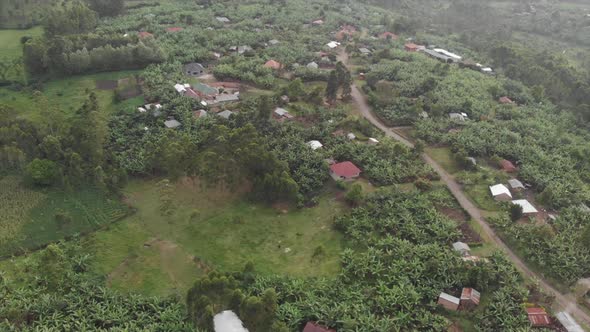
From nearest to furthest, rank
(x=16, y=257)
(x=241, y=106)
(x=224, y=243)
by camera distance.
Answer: (x=16, y=257)
(x=224, y=243)
(x=241, y=106)

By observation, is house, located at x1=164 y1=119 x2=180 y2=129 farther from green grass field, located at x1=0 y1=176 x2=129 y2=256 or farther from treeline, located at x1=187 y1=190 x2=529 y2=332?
treeline, located at x1=187 y1=190 x2=529 y2=332

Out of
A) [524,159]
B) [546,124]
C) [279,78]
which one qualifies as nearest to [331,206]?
[524,159]

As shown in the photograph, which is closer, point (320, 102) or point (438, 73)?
point (320, 102)

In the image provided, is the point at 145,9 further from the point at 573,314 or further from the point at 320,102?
the point at 573,314

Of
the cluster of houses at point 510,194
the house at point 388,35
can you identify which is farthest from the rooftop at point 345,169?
the house at point 388,35

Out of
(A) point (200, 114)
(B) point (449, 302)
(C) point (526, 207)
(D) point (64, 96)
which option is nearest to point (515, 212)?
(C) point (526, 207)
